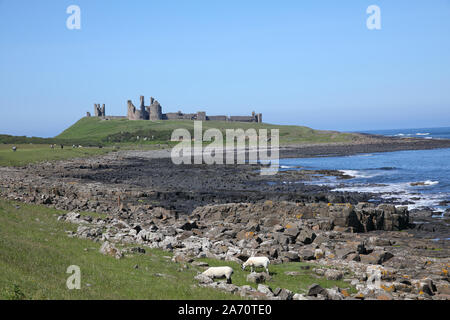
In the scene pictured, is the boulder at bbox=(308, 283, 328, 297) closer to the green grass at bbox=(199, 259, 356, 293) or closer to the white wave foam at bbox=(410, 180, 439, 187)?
the green grass at bbox=(199, 259, 356, 293)

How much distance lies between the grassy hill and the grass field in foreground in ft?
410

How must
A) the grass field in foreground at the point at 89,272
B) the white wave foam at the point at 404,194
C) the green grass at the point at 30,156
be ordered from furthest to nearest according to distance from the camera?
the green grass at the point at 30,156
the white wave foam at the point at 404,194
the grass field in foreground at the point at 89,272

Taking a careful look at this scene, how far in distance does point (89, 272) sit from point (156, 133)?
146 meters

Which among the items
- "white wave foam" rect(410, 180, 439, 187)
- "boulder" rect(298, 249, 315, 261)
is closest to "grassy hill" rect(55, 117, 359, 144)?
"white wave foam" rect(410, 180, 439, 187)

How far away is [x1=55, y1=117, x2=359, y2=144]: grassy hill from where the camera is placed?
150500 millimetres

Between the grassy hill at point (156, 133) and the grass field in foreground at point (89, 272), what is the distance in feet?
410

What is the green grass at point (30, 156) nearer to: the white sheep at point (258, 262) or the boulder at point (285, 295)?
Result: the white sheep at point (258, 262)

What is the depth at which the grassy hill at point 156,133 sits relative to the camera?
150 m

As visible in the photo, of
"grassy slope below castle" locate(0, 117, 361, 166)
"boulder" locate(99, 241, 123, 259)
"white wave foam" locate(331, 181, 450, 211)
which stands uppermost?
"grassy slope below castle" locate(0, 117, 361, 166)

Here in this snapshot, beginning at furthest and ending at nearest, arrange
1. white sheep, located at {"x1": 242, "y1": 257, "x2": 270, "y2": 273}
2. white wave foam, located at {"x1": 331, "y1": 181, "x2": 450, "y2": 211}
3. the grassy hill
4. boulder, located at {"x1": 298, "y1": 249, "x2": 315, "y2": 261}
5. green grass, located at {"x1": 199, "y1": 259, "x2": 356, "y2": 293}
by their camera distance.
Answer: the grassy hill
white wave foam, located at {"x1": 331, "y1": 181, "x2": 450, "y2": 211}
boulder, located at {"x1": 298, "y1": 249, "x2": 315, "y2": 261}
white sheep, located at {"x1": 242, "y1": 257, "x2": 270, "y2": 273}
green grass, located at {"x1": 199, "y1": 259, "x2": 356, "y2": 293}

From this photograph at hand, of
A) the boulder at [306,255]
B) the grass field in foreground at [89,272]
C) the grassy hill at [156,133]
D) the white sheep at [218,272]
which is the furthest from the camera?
the grassy hill at [156,133]

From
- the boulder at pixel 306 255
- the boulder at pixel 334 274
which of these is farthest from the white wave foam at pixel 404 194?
the boulder at pixel 334 274

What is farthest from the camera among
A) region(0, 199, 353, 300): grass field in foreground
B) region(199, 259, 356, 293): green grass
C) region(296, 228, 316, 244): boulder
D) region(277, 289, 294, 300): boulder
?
region(296, 228, 316, 244): boulder
